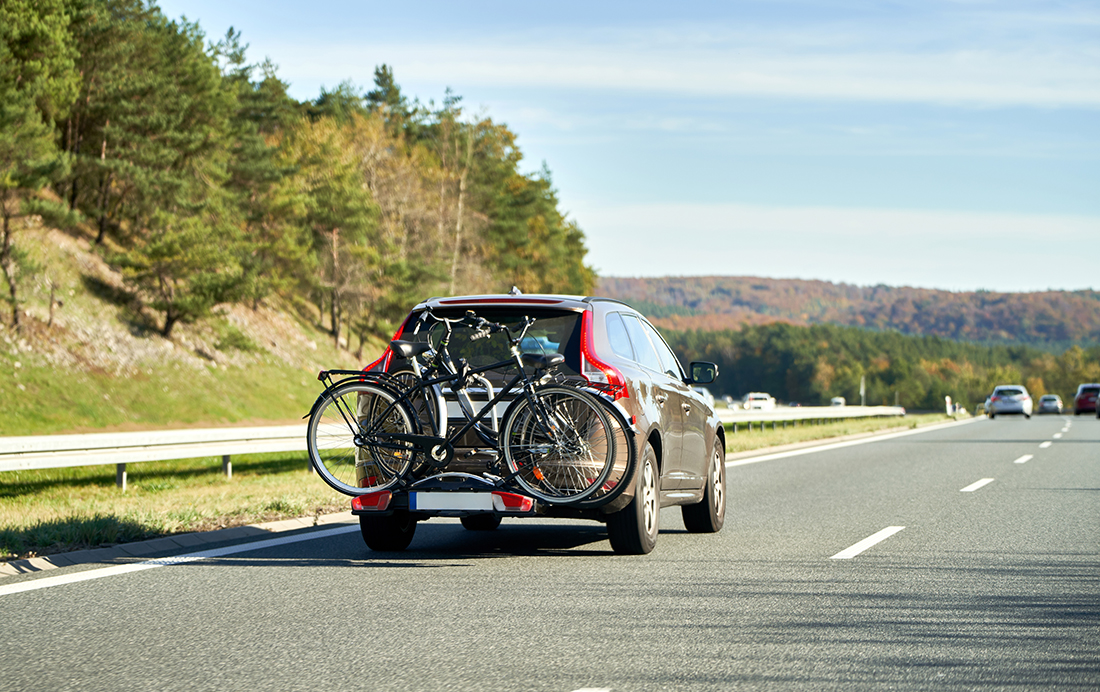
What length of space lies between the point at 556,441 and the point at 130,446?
27.5 feet

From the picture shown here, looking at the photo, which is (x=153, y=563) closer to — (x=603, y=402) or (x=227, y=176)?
(x=603, y=402)

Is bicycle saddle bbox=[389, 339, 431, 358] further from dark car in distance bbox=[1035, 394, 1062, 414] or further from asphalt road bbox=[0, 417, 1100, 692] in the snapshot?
dark car in distance bbox=[1035, 394, 1062, 414]

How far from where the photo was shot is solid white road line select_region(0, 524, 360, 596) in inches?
261

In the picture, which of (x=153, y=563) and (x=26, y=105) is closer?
(x=153, y=563)

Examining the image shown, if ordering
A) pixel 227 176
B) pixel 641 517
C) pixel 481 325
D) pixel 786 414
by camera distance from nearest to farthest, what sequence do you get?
pixel 481 325, pixel 641 517, pixel 786 414, pixel 227 176

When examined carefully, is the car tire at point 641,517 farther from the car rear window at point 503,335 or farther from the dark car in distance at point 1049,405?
the dark car in distance at point 1049,405

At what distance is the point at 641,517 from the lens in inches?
310

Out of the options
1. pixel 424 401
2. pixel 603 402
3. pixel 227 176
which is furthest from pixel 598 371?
pixel 227 176

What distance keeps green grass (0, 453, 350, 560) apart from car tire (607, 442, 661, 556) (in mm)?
3411

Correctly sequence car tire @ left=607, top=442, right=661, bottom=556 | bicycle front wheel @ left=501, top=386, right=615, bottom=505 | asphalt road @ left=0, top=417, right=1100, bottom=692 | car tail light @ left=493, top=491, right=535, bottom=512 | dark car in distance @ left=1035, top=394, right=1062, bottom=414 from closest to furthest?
asphalt road @ left=0, top=417, right=1100, bottom=692
car tail light @ left=493, top=491, right=535, bottom=512
bicycle front wheel @ left=501, top=386, right=615, bottom=505
car tire @ left=607, top=442, right=661, bottom=556
dark car in distance @ left=1035, top=394, right=1062, bottom=414

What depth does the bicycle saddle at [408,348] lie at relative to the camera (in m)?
7.71

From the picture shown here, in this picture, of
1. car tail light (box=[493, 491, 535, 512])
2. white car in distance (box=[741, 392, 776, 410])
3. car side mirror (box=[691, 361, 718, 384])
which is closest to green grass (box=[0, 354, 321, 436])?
car side mirror (box=[691, 361, 718, 384])

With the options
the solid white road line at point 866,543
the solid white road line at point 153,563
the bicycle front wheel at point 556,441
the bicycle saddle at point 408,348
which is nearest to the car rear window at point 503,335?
the bicycle saddle at point 408,348

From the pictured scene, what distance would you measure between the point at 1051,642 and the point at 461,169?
58582 mm
